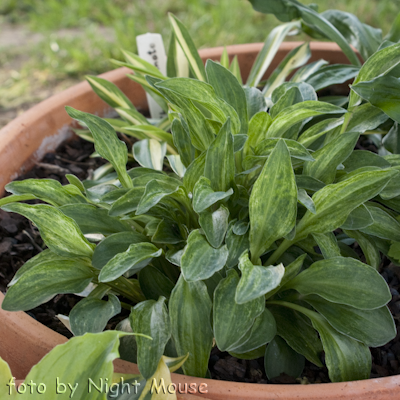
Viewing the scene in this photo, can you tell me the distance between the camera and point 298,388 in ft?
1.78

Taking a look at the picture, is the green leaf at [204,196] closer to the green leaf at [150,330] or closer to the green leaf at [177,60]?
the green leaf at [150,330]

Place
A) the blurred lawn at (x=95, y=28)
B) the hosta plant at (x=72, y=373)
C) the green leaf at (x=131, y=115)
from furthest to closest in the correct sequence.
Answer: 1. the blurred lawn at (x=95, y=28)
2. the green leaf at (x=131, y=115)
3. the hosta plant at (x=72, y=373)

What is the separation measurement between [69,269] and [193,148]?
0.31m

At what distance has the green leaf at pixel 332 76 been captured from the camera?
0.96 meters

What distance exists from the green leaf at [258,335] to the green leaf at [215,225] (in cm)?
13

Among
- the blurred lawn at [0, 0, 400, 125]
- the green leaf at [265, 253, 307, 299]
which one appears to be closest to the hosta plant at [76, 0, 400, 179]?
the green leaf at [265, 253, 307, 299]

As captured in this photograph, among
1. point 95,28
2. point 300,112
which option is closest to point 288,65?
point 300,112

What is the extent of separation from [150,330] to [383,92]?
1.67ft

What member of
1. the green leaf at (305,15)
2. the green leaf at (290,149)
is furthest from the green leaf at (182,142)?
the green leaf at (305,15)

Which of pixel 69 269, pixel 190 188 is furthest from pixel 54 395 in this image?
pixel 190 188

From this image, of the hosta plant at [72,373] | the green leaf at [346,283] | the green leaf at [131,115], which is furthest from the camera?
the green leaf at [131,115]

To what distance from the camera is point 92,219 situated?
2.24ft

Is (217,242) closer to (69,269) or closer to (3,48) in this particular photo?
(69,269)

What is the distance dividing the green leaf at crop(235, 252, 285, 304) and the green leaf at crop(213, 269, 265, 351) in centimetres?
5
